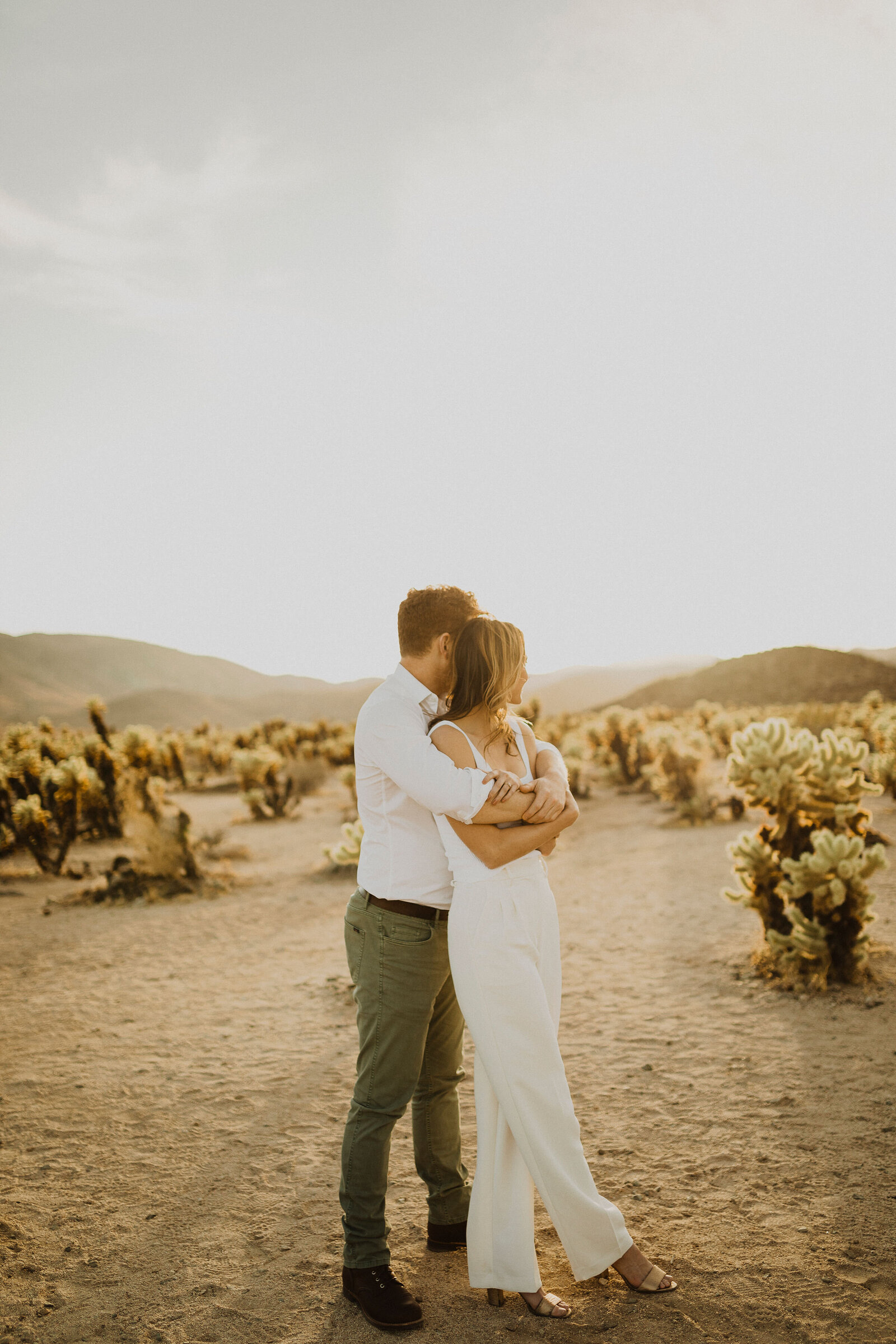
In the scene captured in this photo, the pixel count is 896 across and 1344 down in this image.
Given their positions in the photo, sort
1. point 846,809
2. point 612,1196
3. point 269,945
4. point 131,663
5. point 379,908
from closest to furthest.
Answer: point 379,908, point 612,1196, point 846,809, point 269,945, point 131,663

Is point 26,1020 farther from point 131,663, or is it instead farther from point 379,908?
point 131,663

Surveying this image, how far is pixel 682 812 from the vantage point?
39.4 ft

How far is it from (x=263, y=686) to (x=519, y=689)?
119962 mm

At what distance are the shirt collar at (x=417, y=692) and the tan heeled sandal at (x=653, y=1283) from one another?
191 centimetres

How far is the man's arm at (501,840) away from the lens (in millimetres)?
2436

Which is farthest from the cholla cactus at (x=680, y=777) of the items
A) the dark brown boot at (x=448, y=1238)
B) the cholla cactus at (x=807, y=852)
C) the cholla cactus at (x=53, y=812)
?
the dark brown boot at (x=448, y=1238)

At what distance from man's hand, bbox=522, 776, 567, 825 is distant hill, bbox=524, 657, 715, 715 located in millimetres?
79571

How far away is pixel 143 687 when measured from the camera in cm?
10362

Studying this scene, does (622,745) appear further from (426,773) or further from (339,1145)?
(426,773)

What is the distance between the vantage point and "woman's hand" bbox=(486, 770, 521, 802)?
240cm

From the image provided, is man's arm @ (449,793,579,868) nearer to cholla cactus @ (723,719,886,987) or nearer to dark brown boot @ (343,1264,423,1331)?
dark brown boot @ (343,1264,423,1331)

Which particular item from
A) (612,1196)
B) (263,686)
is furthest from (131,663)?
(612,1196)

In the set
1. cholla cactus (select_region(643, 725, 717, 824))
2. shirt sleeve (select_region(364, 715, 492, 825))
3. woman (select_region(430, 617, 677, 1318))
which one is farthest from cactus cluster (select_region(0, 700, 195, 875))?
shirt sleeve (select_region(364, 715, 492, 825))

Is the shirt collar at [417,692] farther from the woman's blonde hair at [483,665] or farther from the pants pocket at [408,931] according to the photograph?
the pants pocket at [408,931]
